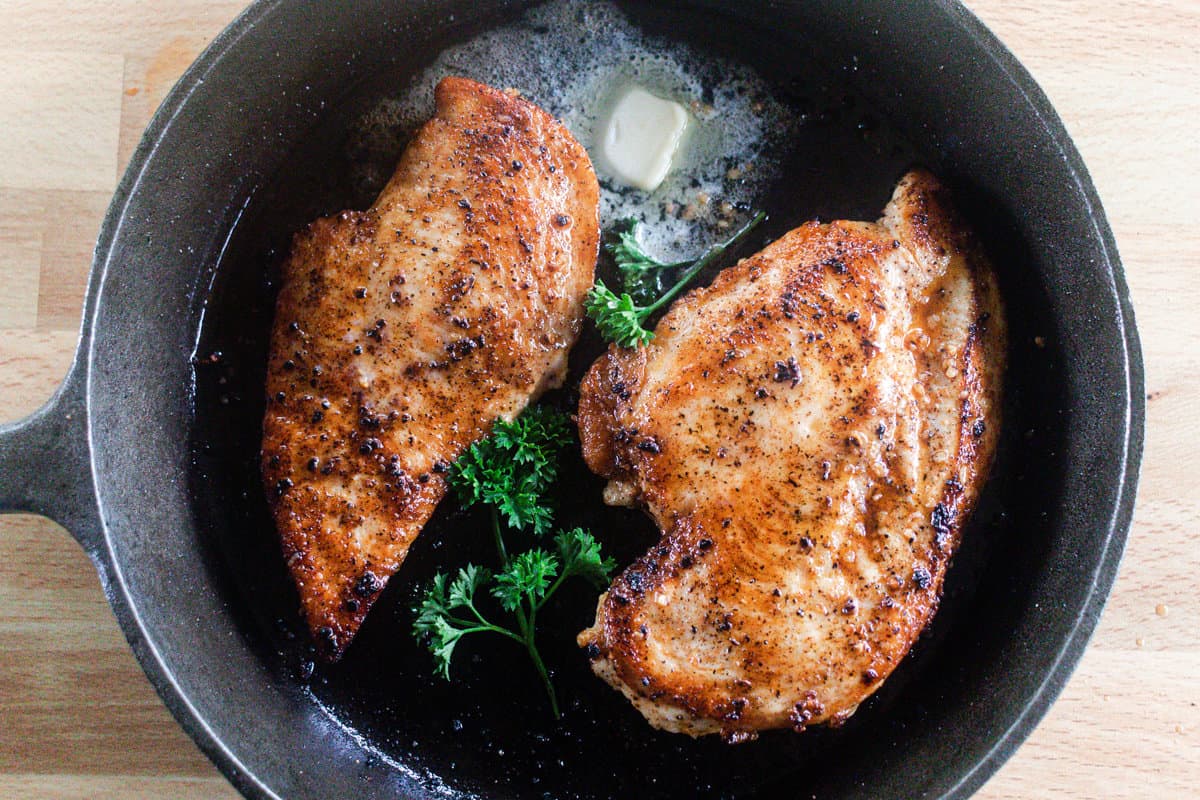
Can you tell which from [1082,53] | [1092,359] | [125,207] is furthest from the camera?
[1082,53]

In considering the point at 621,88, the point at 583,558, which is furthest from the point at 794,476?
the point at 621,88

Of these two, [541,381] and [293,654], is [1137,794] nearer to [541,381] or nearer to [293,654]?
[541,381]

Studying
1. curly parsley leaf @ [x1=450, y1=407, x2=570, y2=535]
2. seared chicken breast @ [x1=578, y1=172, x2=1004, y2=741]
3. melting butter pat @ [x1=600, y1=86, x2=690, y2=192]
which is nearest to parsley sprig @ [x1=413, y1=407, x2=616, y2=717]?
curly parsley leaf @ [x1=450, y1=407, x2=570, y2=535]

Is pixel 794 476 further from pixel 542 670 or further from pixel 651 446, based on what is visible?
pixel 542 670

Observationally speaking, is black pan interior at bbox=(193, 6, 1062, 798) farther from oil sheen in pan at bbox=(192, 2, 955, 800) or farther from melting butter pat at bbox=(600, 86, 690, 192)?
melting butter pat at bbox=(600, 86, 690, 192)

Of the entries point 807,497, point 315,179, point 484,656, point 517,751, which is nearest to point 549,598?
point 484,656

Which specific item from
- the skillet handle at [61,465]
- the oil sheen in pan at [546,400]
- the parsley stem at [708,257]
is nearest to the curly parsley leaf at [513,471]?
the oil sheen in pan at [546,400]

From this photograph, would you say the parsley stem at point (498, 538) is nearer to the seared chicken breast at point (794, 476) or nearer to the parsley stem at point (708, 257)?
the seared chicken breast at point (794, 476)
